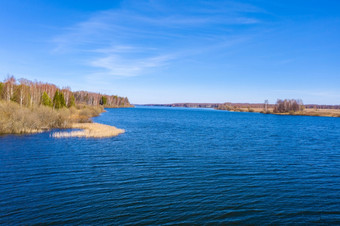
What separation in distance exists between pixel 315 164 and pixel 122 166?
1730cm

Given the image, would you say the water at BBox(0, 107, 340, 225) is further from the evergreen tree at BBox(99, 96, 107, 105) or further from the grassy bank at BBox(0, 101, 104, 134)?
the evergreen tree at BBox(99, 96, 107, 105)

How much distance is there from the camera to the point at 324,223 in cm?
1048

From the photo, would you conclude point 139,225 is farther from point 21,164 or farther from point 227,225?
point 21,164

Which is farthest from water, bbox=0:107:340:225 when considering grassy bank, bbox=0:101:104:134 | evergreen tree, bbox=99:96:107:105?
evergreen tree, bbox=99:96:107:105

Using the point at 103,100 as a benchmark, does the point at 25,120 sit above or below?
below

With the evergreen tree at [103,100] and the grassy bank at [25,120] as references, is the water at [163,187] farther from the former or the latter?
the evergreen tree at [103,100]

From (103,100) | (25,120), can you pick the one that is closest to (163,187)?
(25,120)

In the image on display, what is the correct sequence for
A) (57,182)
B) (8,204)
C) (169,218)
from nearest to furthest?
(169,218), (8,204), (57,182)

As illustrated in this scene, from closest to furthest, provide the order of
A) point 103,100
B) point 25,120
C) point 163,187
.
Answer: point 163,187
point 25,120
point 103,100

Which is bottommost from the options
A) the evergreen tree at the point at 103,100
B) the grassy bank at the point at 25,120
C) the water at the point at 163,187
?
the water at the point at 163,187

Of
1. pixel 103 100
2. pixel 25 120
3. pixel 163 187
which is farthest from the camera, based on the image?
pixel 103 100

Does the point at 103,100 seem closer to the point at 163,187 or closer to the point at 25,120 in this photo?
the point at 25,120

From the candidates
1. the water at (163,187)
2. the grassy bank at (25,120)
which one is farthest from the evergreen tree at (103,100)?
the water at (163,187)

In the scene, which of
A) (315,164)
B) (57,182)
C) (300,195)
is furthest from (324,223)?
(57,182)
